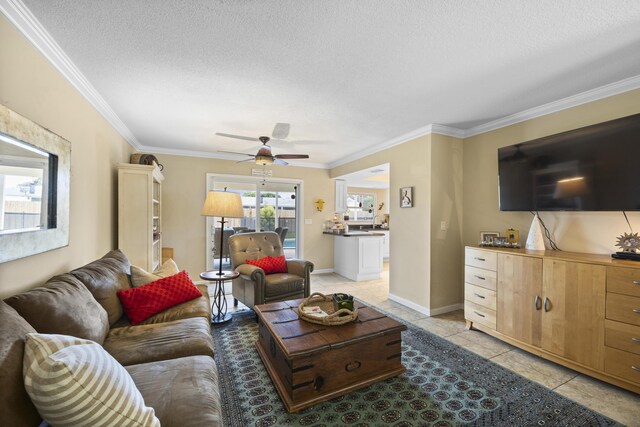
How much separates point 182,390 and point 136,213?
2734mm

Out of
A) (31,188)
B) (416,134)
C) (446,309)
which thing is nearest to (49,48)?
(31,188)

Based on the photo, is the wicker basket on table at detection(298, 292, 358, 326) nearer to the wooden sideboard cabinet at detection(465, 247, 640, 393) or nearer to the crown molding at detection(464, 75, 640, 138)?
the wooden sideboard cabinet at detection(465, 247, 640, 393)

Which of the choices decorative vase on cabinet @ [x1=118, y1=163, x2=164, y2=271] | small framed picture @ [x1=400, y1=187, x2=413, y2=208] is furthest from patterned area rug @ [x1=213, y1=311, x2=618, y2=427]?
small framed picture @ [x1=400, y1=187, x2=413, y2=208]

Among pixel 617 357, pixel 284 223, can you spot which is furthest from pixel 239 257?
pixel 617 357

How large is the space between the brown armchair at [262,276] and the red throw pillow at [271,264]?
2.7 inches

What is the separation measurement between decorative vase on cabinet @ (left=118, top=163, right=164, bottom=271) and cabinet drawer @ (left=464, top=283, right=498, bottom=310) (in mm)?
3768

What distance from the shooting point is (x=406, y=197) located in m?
3.93

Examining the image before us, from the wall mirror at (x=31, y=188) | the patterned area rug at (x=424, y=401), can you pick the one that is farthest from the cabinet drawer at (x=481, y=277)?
the wall mirror at (x=31, y=188)

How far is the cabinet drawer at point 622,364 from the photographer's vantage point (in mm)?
1918

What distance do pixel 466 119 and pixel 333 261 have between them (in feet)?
12.7

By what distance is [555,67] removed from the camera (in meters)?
2.16

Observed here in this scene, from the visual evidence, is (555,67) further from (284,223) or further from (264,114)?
(284,223)

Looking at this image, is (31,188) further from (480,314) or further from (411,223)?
(480,314)

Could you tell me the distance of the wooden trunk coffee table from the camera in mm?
1760
